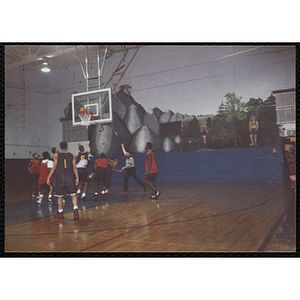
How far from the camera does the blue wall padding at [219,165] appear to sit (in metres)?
8.76

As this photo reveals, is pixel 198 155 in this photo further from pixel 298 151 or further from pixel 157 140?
pixel 298 151

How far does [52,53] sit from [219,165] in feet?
20.9

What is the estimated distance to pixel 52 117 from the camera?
29.0ft

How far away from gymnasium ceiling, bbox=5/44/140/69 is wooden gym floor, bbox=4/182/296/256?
3012mm

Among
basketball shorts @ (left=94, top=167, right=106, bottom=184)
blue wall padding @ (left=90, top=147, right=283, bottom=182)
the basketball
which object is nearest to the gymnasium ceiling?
the basketball

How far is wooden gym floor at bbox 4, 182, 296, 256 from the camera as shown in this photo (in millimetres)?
3457

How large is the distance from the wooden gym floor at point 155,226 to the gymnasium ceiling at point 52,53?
3012mm

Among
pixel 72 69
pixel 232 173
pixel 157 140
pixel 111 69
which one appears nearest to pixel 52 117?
pixel 72 69

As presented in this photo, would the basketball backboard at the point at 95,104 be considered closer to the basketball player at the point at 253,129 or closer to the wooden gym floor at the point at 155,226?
the wooden gym floor at the point at 155,226

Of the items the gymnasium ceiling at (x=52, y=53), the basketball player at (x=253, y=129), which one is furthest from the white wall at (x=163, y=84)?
the basketball player at (x=253, y=129)

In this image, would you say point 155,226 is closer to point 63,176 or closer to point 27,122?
point 63,176

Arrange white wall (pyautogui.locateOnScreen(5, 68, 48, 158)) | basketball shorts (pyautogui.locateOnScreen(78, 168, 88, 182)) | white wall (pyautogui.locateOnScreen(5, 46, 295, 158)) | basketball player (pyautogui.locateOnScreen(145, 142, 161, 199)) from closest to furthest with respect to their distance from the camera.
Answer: basketball player (pyautogui.locateOnScreen(145, 142, 161, 199)) → basketball shorts (pyautogui.locateOnScreen(78, 168, 88, 182)) → white wall (pyautogui.locateOnScreen(5, 68, 48, 158)) → white wall (pyautogui.locateOnScreen(5, 46, 295, 158))

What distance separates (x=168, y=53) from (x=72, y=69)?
13.3ft

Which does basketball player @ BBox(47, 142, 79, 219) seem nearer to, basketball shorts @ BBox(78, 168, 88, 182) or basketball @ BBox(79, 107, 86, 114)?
basketball shorts @ BBox(78, 168, 88, 182)
